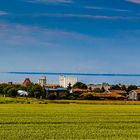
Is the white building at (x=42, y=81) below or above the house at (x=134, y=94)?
above

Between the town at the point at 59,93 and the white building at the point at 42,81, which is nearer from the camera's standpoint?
the town at the point at 59,93

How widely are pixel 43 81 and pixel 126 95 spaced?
17.7 metres

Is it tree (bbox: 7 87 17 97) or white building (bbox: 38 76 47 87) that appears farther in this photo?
white building (bbox: 38 76 47 87)

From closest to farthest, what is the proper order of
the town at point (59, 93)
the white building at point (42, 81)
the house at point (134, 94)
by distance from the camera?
1. the town at point (59, 93)
2. the house at point (134, 94)
3. the white building at point (42, 81)

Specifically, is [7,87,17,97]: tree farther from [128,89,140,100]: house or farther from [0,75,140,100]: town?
[128,89,140,100]: house

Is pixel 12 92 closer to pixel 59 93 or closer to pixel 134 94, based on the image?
pixel 59 93

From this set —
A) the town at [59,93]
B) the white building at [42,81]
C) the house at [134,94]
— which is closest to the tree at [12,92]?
the town at [59,93]

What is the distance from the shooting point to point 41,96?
282ft

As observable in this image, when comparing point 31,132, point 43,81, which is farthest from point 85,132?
point 43,81

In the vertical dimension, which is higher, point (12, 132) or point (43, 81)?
point (43, 81)

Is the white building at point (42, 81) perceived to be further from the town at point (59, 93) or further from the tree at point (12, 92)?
the tree at point (12, 92)

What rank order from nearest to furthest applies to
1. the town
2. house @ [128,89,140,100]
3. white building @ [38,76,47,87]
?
the town
house @ [128,89,140,100]
white building @ [38,76,47,87]

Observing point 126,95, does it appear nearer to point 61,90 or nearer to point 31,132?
point 61,90

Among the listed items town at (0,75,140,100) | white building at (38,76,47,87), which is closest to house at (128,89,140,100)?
town at (0,75,140,100)
